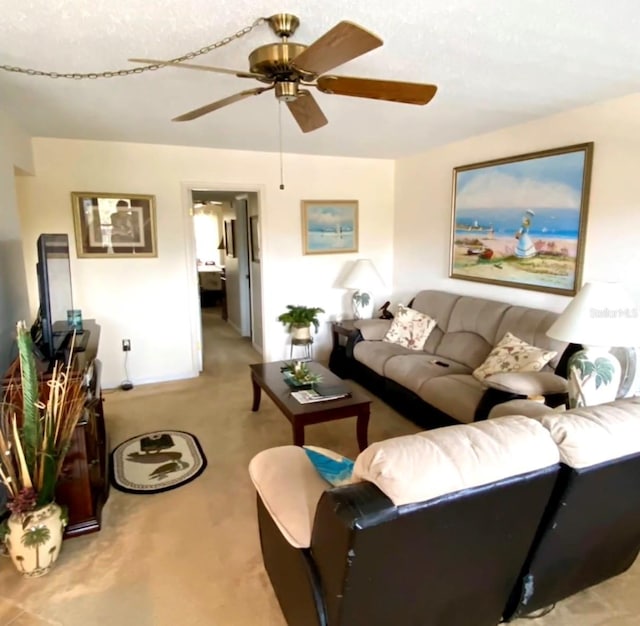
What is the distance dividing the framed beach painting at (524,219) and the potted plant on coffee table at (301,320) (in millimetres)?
1481

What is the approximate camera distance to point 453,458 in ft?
3.93

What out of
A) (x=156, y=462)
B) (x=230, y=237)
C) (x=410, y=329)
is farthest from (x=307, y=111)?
(x=230, y=237)

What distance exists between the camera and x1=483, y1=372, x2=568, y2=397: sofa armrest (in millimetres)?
2486

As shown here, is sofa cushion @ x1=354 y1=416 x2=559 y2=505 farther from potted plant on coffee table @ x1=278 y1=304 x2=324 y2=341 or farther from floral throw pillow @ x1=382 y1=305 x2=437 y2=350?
potted plant on coffee table @ x1=278 y1=304 x2=324 y2=341

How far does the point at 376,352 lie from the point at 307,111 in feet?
7.65

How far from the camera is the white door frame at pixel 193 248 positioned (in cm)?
431

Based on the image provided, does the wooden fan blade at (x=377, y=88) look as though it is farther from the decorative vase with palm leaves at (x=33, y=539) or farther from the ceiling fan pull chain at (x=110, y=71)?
the decorative vase with palm leaves at (x=33, y=539)

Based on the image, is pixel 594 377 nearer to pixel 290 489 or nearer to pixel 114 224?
pixel 290 489

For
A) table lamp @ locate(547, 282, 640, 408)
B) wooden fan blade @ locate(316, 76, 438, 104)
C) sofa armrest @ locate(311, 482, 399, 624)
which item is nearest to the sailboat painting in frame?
wooden fan blade @ locate(316, 76, 438, 104)

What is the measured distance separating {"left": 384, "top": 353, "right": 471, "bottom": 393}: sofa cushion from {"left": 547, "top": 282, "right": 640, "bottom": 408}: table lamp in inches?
46.8

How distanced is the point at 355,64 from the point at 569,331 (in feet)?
5.66

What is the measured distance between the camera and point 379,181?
512 cm

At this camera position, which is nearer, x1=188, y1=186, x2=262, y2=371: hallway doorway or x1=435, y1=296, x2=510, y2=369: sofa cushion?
x1=435, y1=296, x2=510, y2=369: sofa cushion

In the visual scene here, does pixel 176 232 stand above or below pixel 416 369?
above
